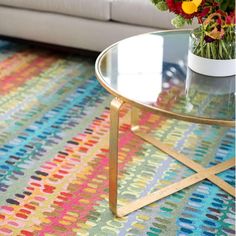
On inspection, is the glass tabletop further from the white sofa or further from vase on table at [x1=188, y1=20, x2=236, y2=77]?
the white sofa

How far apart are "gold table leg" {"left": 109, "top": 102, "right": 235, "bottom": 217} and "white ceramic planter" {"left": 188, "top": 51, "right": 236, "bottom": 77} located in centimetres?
30

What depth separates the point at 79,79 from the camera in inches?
105

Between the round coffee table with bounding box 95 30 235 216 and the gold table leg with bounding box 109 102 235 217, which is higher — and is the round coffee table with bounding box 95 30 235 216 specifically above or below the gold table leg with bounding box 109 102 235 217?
above

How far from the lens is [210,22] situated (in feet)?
5.43

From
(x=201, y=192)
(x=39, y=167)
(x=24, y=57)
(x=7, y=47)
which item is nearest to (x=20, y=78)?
(x=24, y=57)

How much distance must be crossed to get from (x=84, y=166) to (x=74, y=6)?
1004mm

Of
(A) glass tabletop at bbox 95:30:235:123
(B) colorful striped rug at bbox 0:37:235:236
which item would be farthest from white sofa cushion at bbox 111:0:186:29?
(A) glass tabletop at bbox 95:30:235:123

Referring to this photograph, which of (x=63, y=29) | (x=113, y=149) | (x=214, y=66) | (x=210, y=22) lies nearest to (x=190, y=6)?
(x=210, y=22)

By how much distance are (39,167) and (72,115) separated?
1.41ft

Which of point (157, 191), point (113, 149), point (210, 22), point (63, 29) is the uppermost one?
point (210, 22)

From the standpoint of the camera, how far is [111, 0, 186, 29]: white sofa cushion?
2475 mm

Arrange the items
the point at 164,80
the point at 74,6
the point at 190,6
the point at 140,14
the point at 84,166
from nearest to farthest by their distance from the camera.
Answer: the point at 190,6 < the point at 164,80 < the point at 84,166 < the point at 140,14 < the point at 74,6

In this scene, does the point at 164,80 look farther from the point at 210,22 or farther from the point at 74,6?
the point at 74,6

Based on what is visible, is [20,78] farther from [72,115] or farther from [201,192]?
[201,192]
